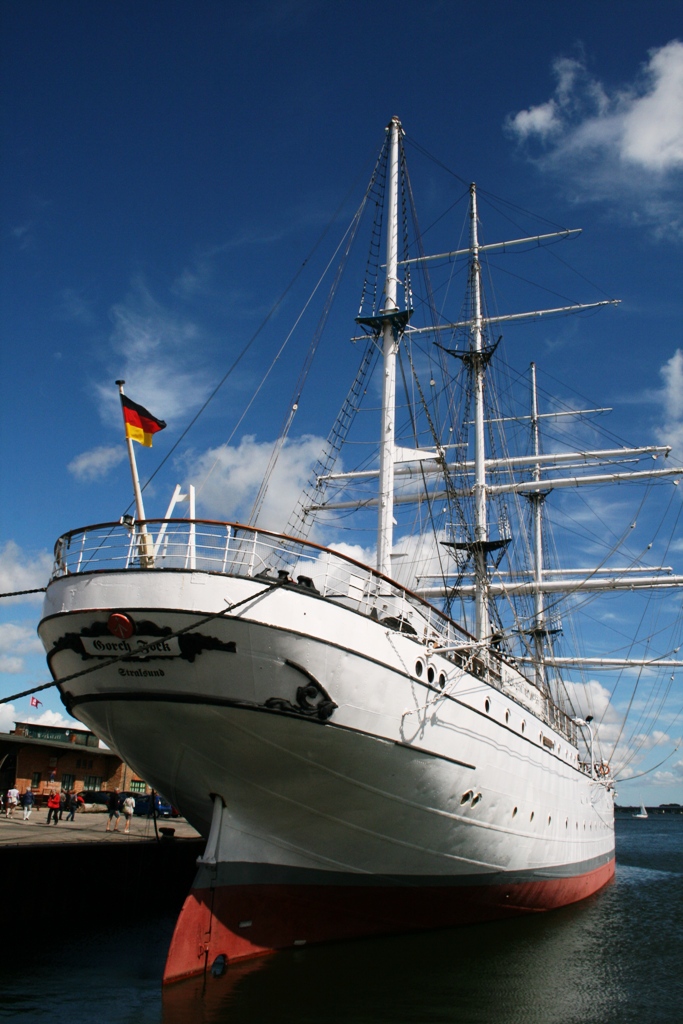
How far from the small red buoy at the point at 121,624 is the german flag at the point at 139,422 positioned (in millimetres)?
2857

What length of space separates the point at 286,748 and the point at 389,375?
8964 millimetres

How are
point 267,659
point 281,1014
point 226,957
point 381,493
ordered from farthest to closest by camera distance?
point 381,493
point 226,957
point 267,659
point 281,1014

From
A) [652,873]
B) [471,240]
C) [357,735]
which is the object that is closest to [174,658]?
[357,735]

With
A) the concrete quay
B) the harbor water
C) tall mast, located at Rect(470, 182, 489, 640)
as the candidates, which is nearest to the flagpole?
the harbor water

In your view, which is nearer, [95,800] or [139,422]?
[139,422]

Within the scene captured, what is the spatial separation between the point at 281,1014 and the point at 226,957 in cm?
199

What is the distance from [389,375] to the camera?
17.1 meters

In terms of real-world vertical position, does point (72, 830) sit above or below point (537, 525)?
below

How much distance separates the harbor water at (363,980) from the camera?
10.6m

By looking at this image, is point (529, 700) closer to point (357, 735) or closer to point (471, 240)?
point (357, 735)

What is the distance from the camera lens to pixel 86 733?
34469mm

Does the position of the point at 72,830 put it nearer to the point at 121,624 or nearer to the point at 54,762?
the point at 54,762

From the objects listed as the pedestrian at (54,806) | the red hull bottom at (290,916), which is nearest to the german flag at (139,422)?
the red hull bottom at (290,916)

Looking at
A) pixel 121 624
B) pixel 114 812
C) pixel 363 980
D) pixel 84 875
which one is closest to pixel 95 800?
pixel 114 812
